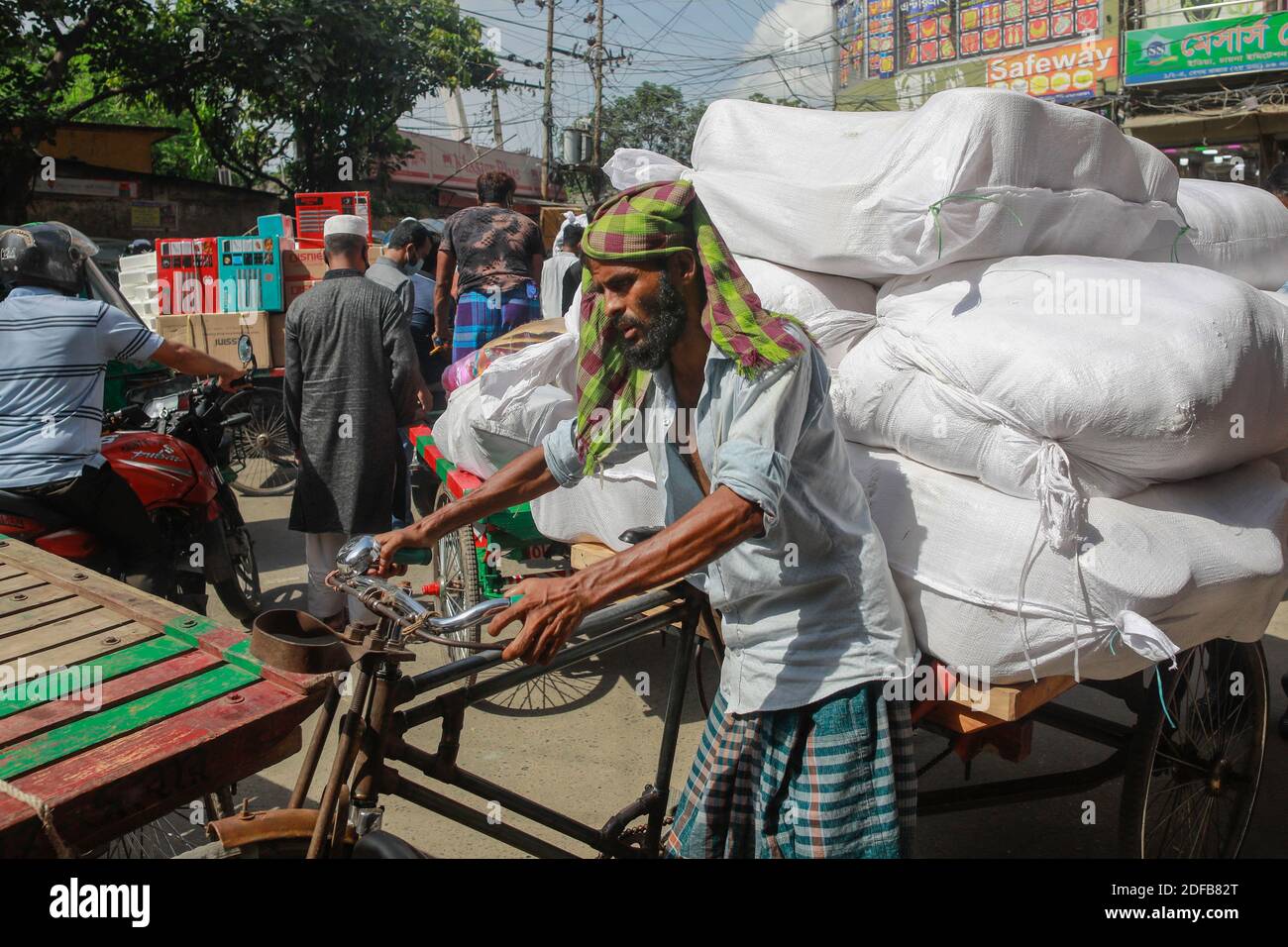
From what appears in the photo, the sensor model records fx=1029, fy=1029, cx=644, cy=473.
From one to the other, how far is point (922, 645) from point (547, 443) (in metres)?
0.89

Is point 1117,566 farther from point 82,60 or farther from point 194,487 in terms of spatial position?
point 82,60

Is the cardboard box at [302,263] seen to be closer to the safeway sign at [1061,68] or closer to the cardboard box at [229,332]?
the cardboard box at [229,332]

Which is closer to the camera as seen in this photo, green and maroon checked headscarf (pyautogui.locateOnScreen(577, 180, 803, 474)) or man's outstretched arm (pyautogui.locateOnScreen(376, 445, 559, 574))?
green and maroon checked headscarf (pyautogui.locateOnScreen(577, 180, 803, 474))

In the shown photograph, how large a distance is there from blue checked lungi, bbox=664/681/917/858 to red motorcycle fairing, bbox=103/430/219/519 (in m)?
2.95

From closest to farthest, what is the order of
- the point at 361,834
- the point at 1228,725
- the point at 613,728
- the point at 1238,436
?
the point at 361,834, the point at 1238,436, the point at 1228,725, the point at 613,728

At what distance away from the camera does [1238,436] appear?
2.13 m

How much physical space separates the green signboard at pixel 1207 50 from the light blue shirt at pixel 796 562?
1517 cm

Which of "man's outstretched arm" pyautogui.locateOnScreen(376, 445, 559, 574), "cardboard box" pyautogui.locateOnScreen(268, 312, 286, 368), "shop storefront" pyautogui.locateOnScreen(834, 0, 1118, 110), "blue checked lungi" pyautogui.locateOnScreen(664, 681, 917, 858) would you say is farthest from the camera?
"shop storefront" pyautogui.locateOnScreen(834, 0, 1118, 110)

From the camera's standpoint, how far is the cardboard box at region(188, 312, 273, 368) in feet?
23.5

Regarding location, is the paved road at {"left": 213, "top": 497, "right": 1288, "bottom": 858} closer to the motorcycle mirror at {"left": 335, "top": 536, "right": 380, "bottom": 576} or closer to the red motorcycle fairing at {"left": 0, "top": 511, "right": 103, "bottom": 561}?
the red motorcycle fairing at {"left": 0, "top": 511, "right": 103, "bottom": 561}

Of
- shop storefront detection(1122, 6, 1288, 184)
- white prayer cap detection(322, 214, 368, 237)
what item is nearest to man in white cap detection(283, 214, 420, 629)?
white prayer cap detection(322, 214, 368, 237)

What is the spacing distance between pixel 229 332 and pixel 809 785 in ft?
21.1

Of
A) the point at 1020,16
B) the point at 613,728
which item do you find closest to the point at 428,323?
the point at 613,728

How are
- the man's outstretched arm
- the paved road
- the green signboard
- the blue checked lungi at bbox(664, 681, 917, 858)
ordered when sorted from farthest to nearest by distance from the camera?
1. the green signboard
2. the paved road
3. the man's outstretched arm
4. the blue checked lungi at bbox(664, 681, 917, 858)
